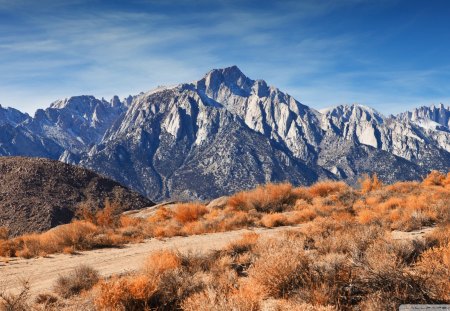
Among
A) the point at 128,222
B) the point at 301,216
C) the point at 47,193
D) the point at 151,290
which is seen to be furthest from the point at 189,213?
the point at 47,193

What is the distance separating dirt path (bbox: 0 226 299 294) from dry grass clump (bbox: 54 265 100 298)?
566 millimetres

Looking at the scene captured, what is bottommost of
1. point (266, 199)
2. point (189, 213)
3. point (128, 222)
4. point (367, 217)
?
point (128, 222)

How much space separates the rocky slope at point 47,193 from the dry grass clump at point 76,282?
24.4 metres

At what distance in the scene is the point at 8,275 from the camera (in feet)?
41.1

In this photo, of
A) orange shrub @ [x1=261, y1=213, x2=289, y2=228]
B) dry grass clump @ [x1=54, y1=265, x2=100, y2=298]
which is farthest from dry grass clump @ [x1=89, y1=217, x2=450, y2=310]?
orange shrub @ [x1=261, y1=213, x2=289, y2=228]

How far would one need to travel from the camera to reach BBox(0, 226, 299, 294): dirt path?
462 inches

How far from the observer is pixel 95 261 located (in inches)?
554

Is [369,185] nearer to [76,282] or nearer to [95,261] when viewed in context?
[95,261]

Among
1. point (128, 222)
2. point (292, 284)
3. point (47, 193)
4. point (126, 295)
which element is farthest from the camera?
point (47, 193)

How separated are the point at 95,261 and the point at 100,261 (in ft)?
0.73

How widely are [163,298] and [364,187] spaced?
24907 millimetres

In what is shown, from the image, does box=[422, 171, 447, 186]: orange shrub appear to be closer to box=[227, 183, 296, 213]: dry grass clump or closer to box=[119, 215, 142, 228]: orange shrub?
box=[227, 183, 296, 213]: dry grass clump

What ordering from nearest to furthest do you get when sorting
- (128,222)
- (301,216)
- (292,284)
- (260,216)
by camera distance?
(292,284), (301,216), (260,216), (128,222)

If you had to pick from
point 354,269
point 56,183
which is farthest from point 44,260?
point 56,183
